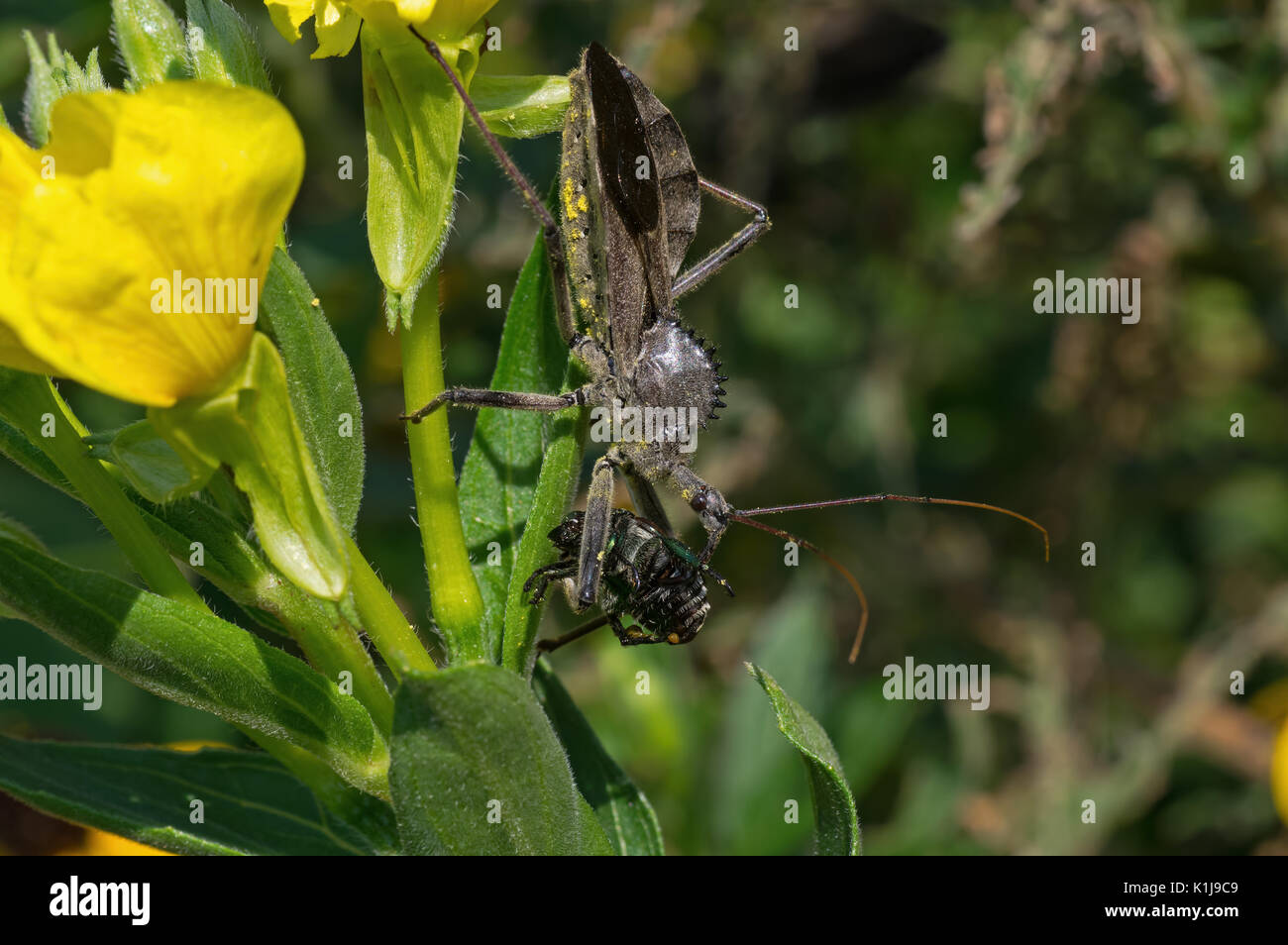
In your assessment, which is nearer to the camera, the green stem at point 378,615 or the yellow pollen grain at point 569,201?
the green stem at point 378,615

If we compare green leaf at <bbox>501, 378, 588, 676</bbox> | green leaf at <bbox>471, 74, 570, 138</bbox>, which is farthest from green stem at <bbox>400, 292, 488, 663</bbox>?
green leaf at <bbox>471, 74, 570, 138</bbox>

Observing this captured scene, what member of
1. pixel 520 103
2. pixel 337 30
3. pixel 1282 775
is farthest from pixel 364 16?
pixel 1282 775

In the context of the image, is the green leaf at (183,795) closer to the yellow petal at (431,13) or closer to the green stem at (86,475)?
the green stem at (86,475)

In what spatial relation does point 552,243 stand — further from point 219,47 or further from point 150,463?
point 150,463

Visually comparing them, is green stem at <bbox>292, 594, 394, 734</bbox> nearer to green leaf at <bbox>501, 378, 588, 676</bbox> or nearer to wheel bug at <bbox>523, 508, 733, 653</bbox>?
green leaf at <bbox>501, 378, 588, 676</bbox>

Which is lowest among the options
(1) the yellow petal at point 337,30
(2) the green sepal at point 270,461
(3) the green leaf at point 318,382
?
(2) the green sepal at point 270,461

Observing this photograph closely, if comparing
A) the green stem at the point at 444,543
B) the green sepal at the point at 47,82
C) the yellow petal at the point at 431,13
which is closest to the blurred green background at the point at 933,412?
the yellow petal at the point at 431,13
